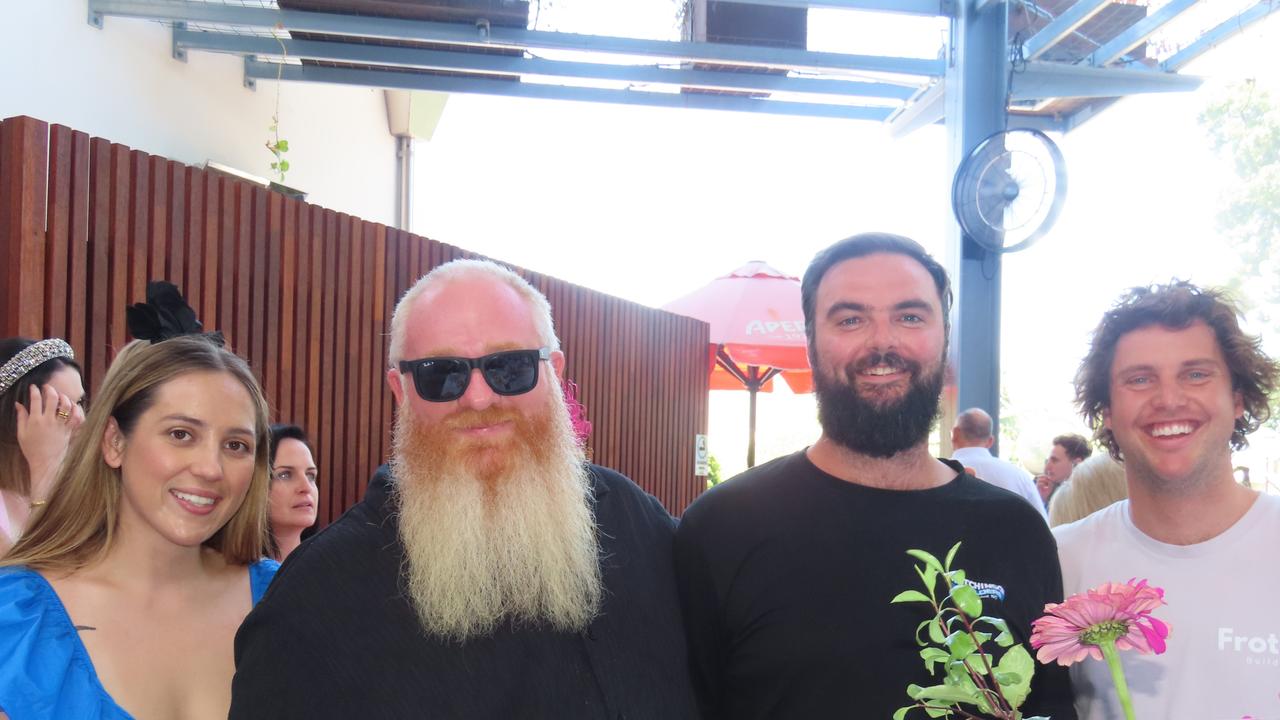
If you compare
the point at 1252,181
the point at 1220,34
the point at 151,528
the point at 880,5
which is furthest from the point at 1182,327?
the point at 1252,181

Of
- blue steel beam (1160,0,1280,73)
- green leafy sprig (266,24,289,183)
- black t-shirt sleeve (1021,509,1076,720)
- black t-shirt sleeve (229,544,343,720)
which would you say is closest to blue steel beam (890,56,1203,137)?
blue steel beam (1160,0,1280,73)

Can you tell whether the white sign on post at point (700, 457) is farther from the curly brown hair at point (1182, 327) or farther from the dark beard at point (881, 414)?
the dark beard at point (881, 414)

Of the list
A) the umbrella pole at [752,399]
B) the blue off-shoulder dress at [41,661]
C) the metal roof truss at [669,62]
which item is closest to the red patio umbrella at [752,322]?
the umbrella pole at [752,399]

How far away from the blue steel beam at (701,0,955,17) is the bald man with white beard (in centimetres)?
429

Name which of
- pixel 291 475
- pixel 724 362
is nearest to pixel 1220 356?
pixel 291 475

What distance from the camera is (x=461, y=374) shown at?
190cm

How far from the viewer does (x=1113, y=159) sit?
15.8 m

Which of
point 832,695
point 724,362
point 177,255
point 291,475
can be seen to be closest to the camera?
point 832,695

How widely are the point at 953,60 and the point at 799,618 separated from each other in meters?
5.30

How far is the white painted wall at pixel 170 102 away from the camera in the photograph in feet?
14.0

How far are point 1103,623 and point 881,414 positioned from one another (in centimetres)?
A: 103

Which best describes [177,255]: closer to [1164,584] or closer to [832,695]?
[832,695]

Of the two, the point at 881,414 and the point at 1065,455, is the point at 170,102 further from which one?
the point at 1065,455

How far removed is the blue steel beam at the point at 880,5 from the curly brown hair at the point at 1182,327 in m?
4.12
